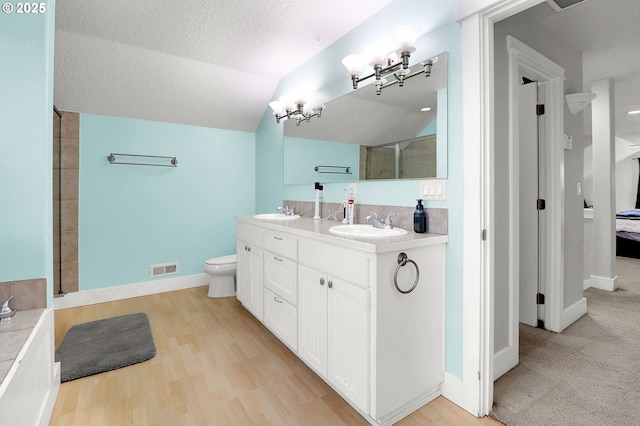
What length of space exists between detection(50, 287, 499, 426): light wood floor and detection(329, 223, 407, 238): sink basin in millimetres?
867

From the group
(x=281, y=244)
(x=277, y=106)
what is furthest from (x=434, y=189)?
(x=277, y=106)

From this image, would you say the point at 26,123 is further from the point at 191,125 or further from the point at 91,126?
the point at 191,125

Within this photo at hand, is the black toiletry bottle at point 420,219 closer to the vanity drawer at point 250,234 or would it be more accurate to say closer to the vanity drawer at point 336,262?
the vanity drawer at point 336,262

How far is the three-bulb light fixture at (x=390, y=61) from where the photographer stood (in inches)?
66.4

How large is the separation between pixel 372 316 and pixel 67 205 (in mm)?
3114

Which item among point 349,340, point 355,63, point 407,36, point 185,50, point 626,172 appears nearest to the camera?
point 349,340

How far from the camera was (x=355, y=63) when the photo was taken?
6.71ft

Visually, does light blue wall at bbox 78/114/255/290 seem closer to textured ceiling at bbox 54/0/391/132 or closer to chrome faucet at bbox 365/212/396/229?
textured ceiling at bbox 54/0/391/132

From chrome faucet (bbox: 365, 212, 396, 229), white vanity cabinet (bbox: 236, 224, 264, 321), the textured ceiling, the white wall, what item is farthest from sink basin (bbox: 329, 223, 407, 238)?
the white wall

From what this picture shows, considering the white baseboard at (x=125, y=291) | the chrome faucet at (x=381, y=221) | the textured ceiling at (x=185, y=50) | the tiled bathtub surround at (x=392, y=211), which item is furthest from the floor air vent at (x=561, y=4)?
the white baseboard at (x=125, y=291)

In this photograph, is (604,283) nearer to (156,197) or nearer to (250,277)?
(250,277)

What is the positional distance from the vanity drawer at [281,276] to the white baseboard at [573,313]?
212 cm

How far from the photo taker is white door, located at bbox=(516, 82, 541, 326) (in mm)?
2328

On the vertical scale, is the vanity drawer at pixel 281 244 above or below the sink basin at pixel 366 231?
below
